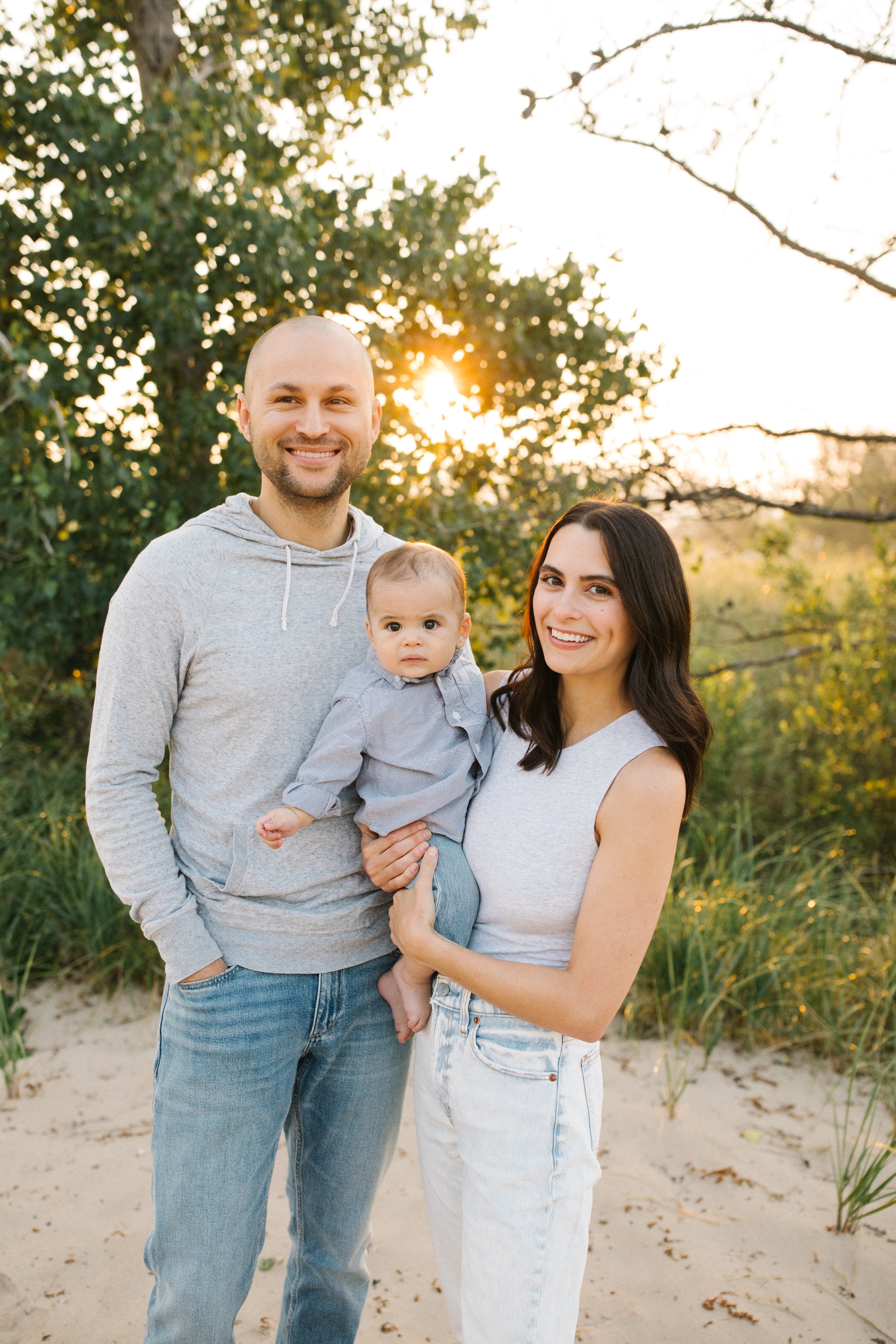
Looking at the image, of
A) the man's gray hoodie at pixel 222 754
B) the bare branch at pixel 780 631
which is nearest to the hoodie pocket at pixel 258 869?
the man's gray hoodie at pixel 222 754

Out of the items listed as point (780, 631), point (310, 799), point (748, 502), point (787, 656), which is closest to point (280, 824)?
point (310, 799)

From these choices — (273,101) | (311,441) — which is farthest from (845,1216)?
(273,101)

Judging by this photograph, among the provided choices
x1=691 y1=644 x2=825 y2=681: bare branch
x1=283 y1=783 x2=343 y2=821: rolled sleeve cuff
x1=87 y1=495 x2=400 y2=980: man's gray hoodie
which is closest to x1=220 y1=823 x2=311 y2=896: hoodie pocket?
x1=87 y1=495 x2=400 y2=980: man's gray hoodie

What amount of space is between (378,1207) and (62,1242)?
3.19 ft

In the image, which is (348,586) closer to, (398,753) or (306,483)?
(306,483)

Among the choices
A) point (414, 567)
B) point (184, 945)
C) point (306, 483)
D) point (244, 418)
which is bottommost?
point (184, 945)

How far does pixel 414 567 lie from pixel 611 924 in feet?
2.74

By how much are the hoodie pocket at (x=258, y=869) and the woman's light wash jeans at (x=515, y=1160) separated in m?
0.40

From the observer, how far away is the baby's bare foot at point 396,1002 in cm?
194

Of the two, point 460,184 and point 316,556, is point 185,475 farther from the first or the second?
point 316,556

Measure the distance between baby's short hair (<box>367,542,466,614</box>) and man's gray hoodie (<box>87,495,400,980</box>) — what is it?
0.51 ft

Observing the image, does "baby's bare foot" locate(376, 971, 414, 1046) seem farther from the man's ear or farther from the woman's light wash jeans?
the man's ear

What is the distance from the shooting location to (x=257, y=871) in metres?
1.85

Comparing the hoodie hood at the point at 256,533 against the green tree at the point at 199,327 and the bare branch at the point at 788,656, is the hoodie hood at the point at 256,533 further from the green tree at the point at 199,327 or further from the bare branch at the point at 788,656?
the bare branch at the point at 788,656
